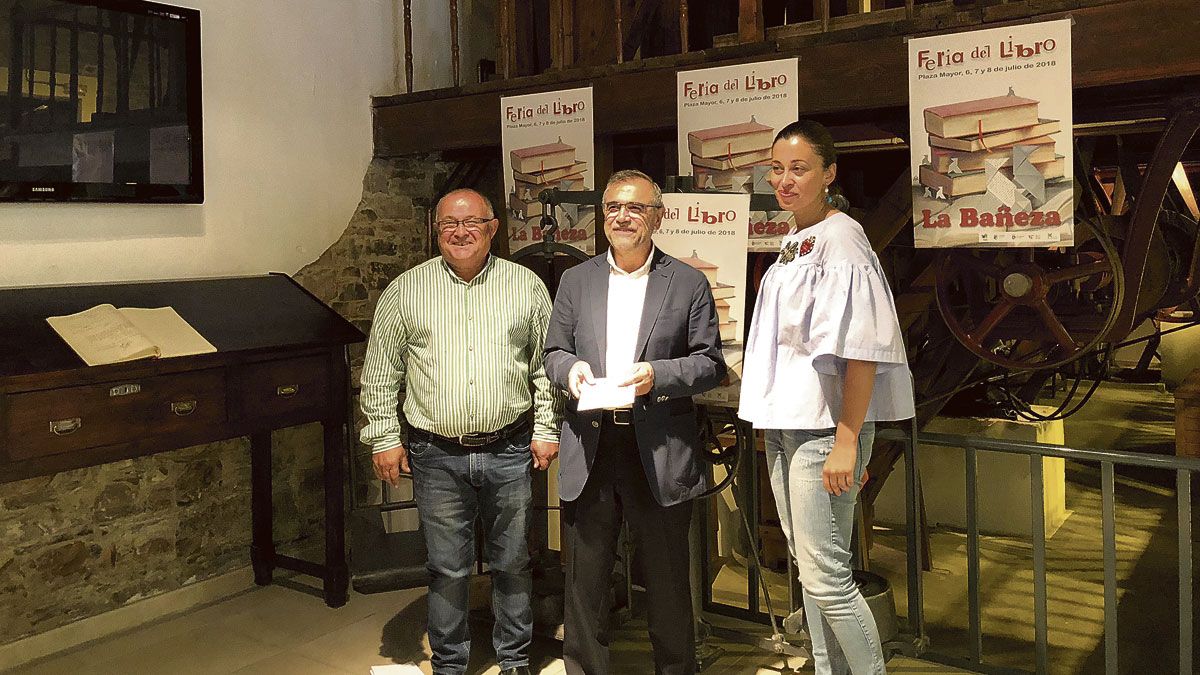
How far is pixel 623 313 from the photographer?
8.75ft

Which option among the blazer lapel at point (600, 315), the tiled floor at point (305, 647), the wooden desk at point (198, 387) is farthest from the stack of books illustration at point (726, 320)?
the wooden desk at point (198, 387)

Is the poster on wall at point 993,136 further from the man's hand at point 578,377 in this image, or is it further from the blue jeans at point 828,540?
the man's hand at point 578,377

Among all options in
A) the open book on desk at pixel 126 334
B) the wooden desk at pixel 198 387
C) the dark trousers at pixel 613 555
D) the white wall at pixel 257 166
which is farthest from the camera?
the white wall at pixel 257 166

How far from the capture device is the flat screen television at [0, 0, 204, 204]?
337 cm

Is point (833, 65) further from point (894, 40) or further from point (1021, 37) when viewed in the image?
point (1021, 37)

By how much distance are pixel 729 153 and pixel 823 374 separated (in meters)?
1.57

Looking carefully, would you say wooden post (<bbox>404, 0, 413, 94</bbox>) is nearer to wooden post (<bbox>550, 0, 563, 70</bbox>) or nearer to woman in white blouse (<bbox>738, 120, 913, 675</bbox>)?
wooden post (<bbox>550, 0, 563, 70</bbox>)

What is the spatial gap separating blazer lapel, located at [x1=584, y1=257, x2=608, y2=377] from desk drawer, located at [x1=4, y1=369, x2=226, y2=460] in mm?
1604

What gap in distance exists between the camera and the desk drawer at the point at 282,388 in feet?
11.6

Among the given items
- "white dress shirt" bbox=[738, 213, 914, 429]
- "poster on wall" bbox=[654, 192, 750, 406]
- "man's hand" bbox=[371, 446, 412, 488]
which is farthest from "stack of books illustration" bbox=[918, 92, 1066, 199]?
"man's hand" bbox=[371, 446, 412, 488]

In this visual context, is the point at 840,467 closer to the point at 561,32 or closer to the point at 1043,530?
the point at 1043,530

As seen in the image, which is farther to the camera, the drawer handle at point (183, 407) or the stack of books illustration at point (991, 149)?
the drawer handle at point (183, 407)

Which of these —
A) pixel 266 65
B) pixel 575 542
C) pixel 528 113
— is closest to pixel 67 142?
pixel 266 65

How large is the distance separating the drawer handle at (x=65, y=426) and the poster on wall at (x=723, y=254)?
2031 mm
